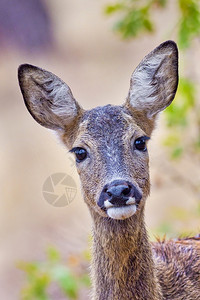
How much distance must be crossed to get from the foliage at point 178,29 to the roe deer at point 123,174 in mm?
1157

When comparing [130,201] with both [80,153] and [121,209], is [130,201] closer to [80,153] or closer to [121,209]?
[121,209]

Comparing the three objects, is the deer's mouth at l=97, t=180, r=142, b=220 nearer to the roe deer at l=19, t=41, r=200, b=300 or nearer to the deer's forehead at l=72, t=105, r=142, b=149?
the roe deer at l=19, t=41, r=200, b=300

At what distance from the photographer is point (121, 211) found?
185 inches

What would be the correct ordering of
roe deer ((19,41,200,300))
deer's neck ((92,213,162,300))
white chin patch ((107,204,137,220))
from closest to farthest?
white chin patch ((107,204,137,220)) → roe deer ((19,41,200,300)) → deer's neck ((92,213,162,300))

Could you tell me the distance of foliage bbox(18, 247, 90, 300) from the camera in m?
7.01

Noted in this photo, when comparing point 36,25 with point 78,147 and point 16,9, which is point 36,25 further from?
point 78,147

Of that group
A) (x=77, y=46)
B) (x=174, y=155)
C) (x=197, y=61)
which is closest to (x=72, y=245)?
(x=174, y=155)

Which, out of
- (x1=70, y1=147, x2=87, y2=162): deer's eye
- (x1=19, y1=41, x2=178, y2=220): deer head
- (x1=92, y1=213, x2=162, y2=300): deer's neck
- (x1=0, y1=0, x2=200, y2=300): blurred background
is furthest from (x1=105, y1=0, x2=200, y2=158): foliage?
(x1=92, y1=213, x2=162, y2=300): deer's neck

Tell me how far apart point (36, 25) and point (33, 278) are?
13.3 m

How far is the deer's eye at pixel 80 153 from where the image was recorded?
5211 millimetres

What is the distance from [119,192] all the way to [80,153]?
2.43 feet

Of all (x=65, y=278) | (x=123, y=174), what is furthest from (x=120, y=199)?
(x=65, y=278)

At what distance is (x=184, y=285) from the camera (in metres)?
5.40

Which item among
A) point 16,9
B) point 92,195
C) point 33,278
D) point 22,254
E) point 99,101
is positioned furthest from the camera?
point 16,9
